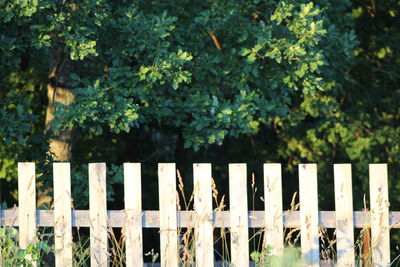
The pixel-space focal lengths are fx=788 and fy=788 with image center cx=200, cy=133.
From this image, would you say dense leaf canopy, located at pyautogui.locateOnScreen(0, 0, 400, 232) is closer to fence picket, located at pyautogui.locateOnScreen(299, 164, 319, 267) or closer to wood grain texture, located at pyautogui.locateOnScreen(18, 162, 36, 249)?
wood grain texture, located at pyautogui.locateOnScreen(18, 162, 36, 249)

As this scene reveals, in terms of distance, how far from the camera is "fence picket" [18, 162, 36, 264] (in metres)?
6.06

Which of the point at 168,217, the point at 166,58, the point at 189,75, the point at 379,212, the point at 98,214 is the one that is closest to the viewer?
the point at 379,212

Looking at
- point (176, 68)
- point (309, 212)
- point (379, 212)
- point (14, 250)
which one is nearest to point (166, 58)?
point (176, 68)

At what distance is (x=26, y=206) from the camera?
6.07 meters

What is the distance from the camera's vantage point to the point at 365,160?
11711 millimetres

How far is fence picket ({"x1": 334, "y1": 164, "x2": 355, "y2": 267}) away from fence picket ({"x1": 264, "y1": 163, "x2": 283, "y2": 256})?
415 mm

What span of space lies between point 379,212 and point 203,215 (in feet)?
4.18

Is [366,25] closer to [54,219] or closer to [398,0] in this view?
[398,0]

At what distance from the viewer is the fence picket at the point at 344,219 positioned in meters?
5.71

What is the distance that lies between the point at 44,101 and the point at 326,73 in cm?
417

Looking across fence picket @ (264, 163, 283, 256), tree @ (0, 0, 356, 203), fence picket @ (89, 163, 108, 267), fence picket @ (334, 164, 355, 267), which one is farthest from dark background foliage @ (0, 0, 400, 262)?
fence picket @ (334, 164, 355, 267)

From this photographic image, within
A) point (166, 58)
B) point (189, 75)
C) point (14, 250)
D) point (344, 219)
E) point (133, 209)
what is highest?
point (166, 58)

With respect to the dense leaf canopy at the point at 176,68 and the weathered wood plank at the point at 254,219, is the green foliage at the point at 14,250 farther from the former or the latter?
the dense leaf canopy at the point at 176,68

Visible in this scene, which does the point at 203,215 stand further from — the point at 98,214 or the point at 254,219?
the point at 98,214
